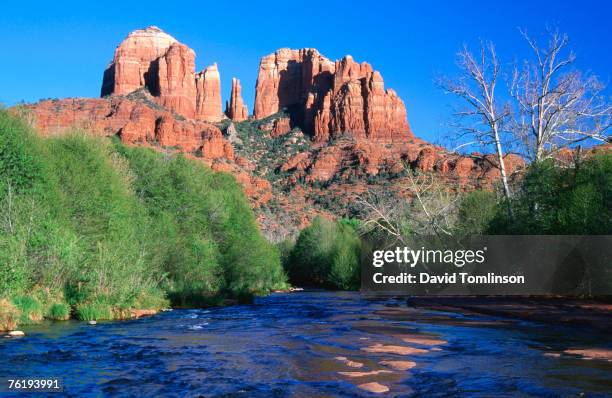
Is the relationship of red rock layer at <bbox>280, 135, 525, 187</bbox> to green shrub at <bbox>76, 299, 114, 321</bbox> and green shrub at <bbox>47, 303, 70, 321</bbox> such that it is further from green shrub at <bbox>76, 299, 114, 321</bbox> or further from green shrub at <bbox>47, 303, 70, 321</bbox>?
green shrub at <bbox>47, 303, 70, 321</bbox>

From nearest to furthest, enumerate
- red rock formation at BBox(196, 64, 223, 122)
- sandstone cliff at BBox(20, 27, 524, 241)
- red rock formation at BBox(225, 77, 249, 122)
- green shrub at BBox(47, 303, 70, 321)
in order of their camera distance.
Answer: green shrub at BBox(47, 303, 70, 321) < sandstone cliff at BBox(20, 27, 524, 241) < red rock formation at BBox(196, 64, 223, 122) < red rock formation at BBox(225, 77, 249, 122)

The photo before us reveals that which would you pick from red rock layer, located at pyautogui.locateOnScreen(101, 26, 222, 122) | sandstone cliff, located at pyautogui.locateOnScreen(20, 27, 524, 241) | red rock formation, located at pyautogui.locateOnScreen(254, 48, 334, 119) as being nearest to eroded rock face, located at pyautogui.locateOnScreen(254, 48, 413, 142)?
red rock formation, located at pyautogui.locateOnScreen(254, 48, 334, 119)

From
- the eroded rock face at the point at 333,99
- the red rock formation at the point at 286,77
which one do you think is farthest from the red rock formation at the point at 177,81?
the eroded rock face at the point at 333,99

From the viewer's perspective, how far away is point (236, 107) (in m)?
164

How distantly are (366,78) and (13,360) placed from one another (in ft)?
450

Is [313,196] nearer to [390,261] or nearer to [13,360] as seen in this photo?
[390,261]

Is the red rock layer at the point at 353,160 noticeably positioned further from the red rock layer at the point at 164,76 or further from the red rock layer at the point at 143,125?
the red rock layer at the point at 164,76

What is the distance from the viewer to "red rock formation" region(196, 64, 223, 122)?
504 ft

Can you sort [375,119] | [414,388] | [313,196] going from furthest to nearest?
[375,119], [313,196], [414,388]

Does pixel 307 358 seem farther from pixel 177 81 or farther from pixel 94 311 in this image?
pixel 177 81

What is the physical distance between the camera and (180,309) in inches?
1070

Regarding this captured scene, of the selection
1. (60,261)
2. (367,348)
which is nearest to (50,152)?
(60,261)

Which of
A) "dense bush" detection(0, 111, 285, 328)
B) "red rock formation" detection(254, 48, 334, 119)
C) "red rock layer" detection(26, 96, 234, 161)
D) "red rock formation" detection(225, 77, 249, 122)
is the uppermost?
"red rock formation" detection(254, 48, 334, 119)

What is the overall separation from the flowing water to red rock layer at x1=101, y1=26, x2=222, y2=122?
123712mm
